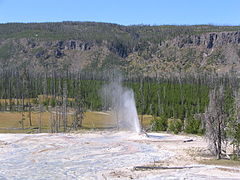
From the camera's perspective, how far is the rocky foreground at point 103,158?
105 feet

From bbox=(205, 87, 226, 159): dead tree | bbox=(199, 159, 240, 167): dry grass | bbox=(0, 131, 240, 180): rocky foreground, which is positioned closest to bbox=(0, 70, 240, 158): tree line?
bbox=(205, 87, 226, 159): dead tree

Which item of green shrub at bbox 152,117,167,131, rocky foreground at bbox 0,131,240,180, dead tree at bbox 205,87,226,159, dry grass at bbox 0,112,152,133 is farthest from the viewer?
dry grass at bbox 0,112,152,133

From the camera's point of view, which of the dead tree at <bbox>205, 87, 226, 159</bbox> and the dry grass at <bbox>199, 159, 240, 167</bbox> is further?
the dead tree at <bbox>205, 87, 226, 159</bbox>

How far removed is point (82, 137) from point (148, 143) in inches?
505

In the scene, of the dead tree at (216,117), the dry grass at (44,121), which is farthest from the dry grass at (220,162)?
the dry grass at (44,121)

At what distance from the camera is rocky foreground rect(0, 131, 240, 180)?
31.9 metres

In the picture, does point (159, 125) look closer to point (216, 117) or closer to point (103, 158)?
point (103, 158)

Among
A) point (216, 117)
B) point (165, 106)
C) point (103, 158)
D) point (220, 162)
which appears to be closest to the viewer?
point (220, 162)

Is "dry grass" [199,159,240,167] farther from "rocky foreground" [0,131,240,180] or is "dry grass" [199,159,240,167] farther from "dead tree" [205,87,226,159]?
"dead tree" [205,87,226,159]

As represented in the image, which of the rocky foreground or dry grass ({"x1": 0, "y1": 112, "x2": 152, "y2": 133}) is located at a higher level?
the rocky foreground

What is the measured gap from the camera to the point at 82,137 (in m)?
61.8

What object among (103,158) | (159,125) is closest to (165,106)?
(159,125)

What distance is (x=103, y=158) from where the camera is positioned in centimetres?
4122

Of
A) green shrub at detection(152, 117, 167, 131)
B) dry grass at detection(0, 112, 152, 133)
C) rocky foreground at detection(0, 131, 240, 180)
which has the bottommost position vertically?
dry grass at detection(0, 112, 152, 133)
